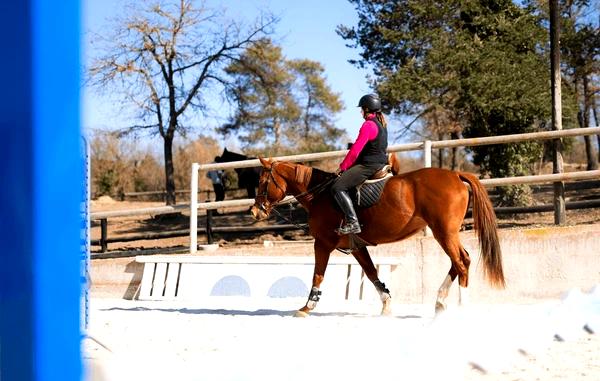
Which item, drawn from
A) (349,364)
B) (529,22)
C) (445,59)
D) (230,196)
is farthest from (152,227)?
(349,364)

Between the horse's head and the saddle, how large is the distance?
1.01 m

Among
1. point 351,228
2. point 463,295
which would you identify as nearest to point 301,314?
point 351,228

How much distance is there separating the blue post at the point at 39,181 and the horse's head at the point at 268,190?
637 centimetres

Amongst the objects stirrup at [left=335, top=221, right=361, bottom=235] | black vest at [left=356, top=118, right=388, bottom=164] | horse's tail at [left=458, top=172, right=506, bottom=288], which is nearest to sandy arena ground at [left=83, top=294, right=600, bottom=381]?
horse's tail at [left=458, top=172, right=506, bottom=288]

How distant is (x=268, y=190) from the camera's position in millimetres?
7887

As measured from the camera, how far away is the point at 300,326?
20.7 ft

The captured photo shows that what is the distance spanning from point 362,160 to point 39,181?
5917 mm

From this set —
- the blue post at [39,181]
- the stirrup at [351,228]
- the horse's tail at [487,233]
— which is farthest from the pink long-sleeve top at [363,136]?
the blue post at [39,181]

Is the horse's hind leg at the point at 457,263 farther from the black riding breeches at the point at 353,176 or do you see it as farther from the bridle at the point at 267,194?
the bridle at the point at 267,194

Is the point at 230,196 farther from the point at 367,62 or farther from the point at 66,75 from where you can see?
the point at 66,75

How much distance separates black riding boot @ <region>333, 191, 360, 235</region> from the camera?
7.04 m

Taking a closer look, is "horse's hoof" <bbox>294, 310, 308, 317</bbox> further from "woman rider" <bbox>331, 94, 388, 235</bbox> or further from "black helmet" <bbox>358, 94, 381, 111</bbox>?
"black helmet" <bbox>358, 94, 381, 111</bbox>

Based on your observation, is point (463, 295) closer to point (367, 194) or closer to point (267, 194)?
point (367, 194)

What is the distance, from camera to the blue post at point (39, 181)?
1436 mm
